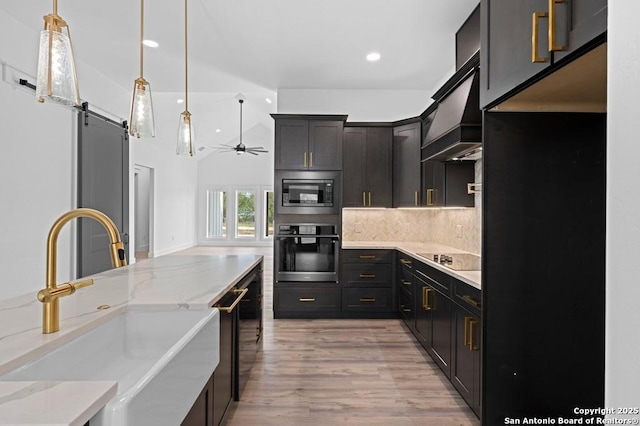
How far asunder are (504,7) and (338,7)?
177cm

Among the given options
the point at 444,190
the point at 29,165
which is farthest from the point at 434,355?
the point at 29,165

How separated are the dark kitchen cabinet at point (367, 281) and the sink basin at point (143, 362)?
9.86 ft

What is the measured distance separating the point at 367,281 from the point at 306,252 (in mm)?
834

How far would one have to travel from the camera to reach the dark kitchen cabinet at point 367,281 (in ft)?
14.4

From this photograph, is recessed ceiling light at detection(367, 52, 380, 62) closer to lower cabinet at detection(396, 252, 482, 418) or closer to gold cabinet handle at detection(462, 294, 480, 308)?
lower cabinet at detection(396, 252, 482, 418)

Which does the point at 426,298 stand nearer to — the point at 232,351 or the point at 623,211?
the point at 232,351

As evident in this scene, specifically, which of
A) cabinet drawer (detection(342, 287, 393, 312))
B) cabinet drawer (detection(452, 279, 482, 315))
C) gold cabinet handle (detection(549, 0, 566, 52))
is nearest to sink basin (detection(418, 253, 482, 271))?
cabinet drawer (detection(452, 279, 482, 315))

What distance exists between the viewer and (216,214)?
12453 millimetres

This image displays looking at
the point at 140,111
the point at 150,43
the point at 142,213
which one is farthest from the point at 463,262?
the point at 142,213

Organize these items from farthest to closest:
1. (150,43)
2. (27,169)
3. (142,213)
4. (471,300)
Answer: (142,213) → (150,43) → (27,169) → (471,300)

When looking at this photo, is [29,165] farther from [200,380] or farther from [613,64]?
[613,64]

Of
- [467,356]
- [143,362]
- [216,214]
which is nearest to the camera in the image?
[143,362]

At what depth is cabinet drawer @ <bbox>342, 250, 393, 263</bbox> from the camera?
4379 mm

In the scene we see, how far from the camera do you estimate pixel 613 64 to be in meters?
0.69
